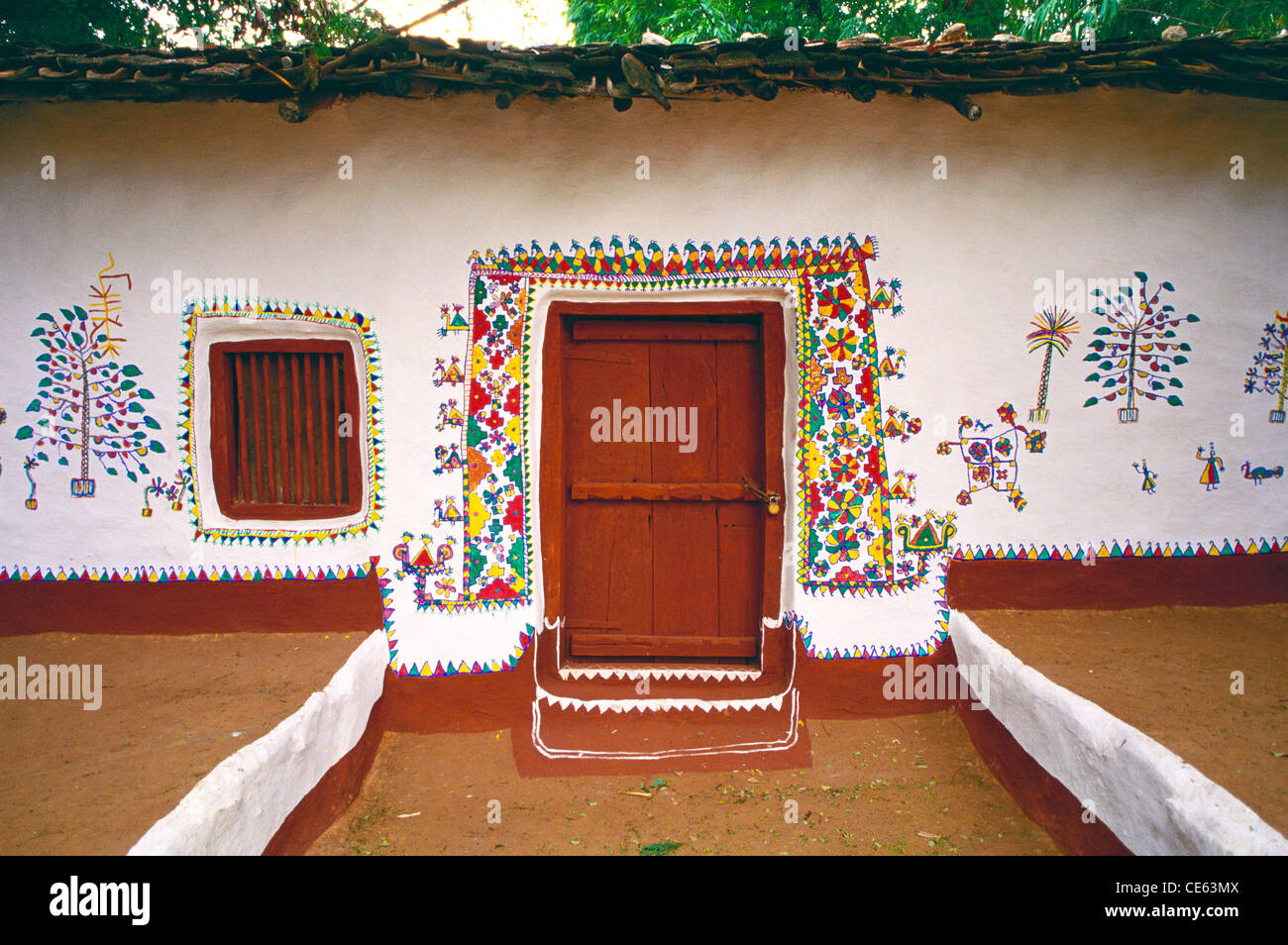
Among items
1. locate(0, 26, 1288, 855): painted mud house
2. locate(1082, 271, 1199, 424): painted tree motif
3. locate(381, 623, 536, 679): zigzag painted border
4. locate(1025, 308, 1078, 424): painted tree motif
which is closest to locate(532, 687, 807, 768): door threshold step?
locate(0, 26, 1288, 855): painted mud house

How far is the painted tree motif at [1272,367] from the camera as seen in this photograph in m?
3.58

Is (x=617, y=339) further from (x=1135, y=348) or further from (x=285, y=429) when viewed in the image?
(x=1135, y=348)

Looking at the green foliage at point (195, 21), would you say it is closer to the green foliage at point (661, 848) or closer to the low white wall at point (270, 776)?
the low white wall at point (270, 776)

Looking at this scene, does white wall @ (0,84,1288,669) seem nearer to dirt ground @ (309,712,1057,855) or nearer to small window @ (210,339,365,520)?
small window @ (210,339,365,520)

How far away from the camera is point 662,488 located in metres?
→ 3.64

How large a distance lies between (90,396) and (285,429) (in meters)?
0.94

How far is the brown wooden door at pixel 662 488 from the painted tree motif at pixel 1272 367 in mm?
2475

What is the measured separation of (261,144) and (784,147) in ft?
8.37

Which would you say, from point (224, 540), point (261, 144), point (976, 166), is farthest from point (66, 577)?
point (976, 166)

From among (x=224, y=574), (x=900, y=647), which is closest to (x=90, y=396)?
(x=224, y=574)

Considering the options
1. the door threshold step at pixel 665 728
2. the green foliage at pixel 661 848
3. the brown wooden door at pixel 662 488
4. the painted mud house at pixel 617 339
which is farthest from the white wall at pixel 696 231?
the green foliage at pixel 661 848

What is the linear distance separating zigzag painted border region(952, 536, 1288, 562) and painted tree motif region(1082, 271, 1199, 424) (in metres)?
0.64

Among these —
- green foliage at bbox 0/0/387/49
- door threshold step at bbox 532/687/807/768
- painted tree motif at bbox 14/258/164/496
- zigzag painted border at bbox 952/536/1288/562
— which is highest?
green foliage at bbox 0/0/387/49

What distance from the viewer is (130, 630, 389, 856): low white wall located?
2016 mm
